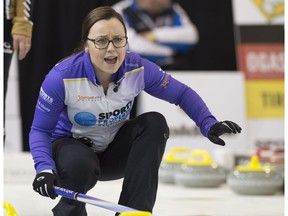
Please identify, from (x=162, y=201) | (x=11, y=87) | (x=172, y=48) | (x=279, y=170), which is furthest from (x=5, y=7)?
(x=172, y=48)

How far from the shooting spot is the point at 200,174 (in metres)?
4.25

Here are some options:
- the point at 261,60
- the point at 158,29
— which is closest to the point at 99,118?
the point at 158,29

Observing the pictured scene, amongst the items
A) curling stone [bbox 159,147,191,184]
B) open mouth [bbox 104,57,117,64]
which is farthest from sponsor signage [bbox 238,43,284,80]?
open mouth [bbox 104,57,117,64]

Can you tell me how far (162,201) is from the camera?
11.5 ft

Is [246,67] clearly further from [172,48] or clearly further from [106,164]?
[106,164]

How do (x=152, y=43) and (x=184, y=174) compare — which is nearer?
(x=184, y=174)

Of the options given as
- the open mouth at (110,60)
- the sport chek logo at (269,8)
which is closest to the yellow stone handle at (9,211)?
the open mouth at (110,60)

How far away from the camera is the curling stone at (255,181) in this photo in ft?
12.7

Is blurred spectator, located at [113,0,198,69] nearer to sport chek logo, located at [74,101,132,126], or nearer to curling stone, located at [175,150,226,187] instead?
curling stone, located at [175,150,226,187]

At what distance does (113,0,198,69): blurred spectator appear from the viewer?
19.9 ft

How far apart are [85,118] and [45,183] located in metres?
0.34

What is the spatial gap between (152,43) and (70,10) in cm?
78

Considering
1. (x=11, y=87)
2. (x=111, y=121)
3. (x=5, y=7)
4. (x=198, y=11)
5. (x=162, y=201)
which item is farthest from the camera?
(x=198, y=11)

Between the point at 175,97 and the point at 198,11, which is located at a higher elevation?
the point at 175,97
